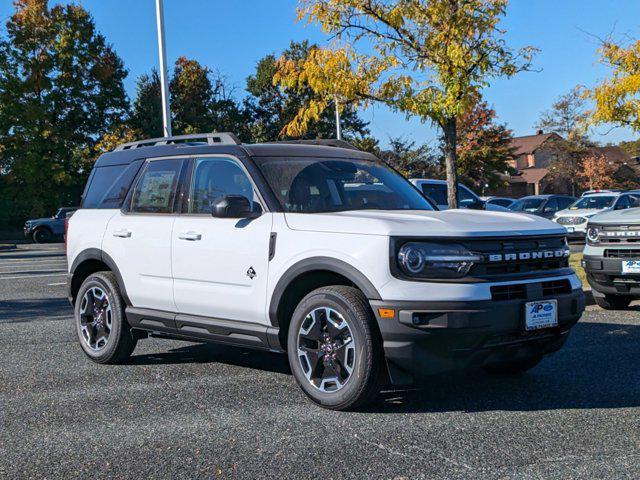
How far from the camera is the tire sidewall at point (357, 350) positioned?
474cm

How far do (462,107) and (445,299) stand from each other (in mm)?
8060

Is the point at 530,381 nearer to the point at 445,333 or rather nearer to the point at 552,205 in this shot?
the point at 445,333

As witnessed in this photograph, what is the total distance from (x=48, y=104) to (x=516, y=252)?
42.1 meters

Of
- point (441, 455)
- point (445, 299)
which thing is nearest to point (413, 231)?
point (445, 299)

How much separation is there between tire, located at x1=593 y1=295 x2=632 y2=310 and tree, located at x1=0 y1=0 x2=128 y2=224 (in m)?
36.6

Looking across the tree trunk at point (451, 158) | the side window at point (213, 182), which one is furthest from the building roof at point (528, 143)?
the side window at point (213, 182)

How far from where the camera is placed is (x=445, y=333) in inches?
180

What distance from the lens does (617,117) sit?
1731cm

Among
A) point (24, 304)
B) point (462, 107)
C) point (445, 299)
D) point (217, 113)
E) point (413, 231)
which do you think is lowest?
point (24, 304)

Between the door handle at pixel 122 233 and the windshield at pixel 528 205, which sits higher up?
the door handle at pixel 122 233

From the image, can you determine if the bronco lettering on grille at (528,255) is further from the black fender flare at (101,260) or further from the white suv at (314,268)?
the black fender flare at (101,260)

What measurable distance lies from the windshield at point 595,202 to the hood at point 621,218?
1526 centimetres

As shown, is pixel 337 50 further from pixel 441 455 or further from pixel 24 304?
pixel 441 455

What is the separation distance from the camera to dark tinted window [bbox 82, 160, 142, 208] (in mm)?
6762
